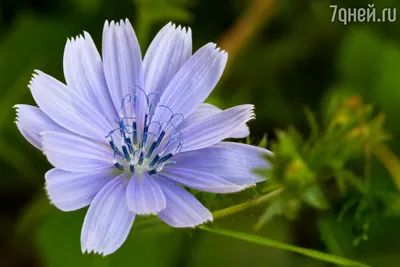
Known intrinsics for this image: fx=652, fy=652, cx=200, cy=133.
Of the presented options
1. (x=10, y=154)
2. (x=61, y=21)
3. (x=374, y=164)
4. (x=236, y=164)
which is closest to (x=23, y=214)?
(x=10, y=154)

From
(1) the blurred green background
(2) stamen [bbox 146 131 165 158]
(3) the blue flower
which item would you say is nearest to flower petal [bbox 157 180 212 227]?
(3) the blue flower

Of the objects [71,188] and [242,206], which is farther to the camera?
[242,206]

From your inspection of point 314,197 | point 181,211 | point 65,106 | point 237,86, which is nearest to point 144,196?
point 181,211

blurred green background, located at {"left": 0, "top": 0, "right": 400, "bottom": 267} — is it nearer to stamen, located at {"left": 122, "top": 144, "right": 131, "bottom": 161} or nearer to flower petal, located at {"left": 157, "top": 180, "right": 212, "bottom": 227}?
stamen, located at {"left": 122, "top": 144, "right": 131, "bottom": 161}

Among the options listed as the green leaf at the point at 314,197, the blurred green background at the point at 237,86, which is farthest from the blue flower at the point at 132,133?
the blurred green background at the point at 237,86

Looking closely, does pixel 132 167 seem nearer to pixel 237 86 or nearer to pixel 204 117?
pixel 204 117

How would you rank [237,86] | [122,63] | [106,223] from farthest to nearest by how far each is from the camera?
1. [237,86]
2. [122,63]
3. [106,223]
